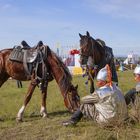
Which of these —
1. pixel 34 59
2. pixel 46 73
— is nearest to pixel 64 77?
pixel 46 73

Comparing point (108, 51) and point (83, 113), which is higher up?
point (108, 51)

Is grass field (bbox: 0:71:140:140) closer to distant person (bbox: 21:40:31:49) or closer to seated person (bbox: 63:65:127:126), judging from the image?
seated person (bbox: 63:65:127:126)

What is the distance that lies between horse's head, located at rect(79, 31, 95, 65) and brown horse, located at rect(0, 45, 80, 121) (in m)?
1.29

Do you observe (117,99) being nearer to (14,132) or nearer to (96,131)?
(96,131)

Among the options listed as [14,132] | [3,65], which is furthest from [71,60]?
[14,132]

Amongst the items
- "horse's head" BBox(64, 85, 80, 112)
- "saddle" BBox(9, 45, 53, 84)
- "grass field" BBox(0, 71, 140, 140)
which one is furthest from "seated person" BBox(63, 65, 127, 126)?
"saddle" BBox(9, 45, 53, 84)

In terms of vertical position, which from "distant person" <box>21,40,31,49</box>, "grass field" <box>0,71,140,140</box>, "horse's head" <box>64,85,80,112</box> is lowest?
"grass field" <box>0,71,140,140</box>

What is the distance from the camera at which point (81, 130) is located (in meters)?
7.59

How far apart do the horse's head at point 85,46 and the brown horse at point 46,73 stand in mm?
1290

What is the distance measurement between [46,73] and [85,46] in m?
1.60

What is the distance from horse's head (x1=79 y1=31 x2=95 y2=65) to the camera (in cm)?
1067

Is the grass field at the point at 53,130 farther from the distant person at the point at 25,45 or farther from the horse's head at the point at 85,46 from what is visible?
the distant person at the point at 25,45

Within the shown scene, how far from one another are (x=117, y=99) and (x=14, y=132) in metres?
2.10

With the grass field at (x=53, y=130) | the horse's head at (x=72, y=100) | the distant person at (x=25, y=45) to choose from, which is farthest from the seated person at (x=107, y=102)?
the distant person at (x=25, y=45)
